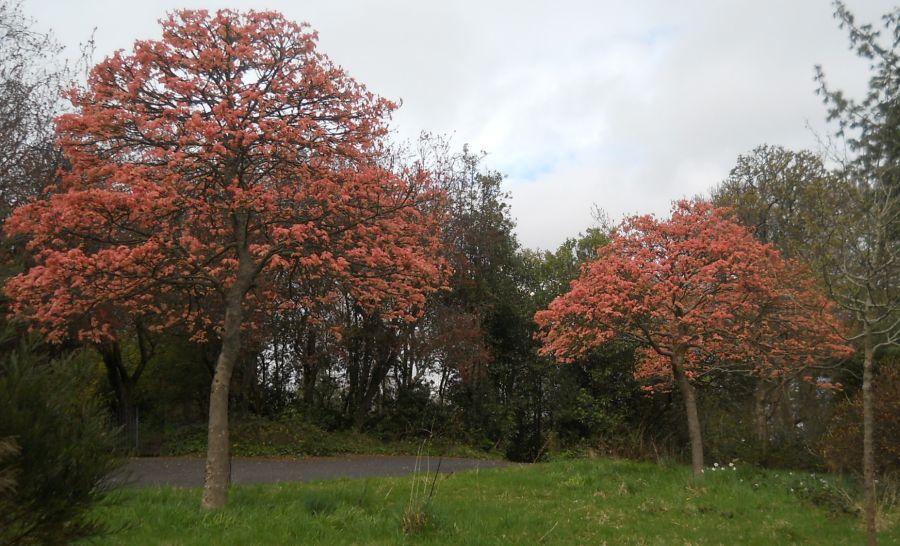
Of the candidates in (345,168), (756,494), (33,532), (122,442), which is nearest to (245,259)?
(345,168)

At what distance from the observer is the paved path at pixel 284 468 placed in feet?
38.0

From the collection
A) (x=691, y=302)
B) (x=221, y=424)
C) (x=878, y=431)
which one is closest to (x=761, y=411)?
(x=691, y=302)

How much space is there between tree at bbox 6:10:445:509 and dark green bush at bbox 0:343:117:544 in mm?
3307

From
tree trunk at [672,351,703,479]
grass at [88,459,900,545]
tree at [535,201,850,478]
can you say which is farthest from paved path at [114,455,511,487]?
tree trunk at [672,351,703,479]

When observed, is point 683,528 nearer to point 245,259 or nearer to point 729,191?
point 245,259

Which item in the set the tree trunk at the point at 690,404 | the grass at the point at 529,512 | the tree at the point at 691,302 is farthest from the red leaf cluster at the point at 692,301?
the grass at the point at 529,512

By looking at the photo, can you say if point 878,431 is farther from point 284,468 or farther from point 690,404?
point 284,468

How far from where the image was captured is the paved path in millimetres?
11578

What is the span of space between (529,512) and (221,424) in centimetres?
375

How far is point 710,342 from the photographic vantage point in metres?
11.7

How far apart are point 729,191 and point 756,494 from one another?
15.0 meters

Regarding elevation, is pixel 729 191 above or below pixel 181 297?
above

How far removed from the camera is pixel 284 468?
46.2 feet

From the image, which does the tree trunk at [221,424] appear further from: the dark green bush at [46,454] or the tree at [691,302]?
the tree at [691,302]
